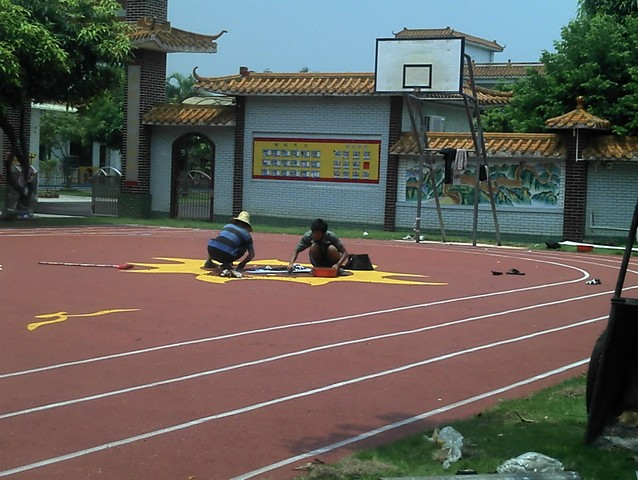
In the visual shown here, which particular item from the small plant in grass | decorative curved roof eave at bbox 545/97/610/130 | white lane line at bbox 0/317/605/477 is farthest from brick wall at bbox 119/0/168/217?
white lane line at bbox 0/317/605/477

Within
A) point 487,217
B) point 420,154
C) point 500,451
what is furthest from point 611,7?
point 500,451

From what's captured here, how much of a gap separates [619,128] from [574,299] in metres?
16.1

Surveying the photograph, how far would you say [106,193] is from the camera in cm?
3628

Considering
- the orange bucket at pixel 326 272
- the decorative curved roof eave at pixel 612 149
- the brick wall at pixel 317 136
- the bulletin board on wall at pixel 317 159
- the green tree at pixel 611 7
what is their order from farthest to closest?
the green tree at pixel 611 7 < the bulletin board on wall at pixel 317 159 < the brick wall at pixel 317 136 < the decorative curved roof eave at pixel 612 149 < the orange bucket at pixel 326 272

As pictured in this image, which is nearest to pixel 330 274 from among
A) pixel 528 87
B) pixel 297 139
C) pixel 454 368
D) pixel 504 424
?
pixel 454 368

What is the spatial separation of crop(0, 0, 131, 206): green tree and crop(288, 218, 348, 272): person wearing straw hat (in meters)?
12.4

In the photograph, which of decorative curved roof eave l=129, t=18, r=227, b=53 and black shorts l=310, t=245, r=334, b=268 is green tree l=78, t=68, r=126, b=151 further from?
black shorts l=310, t=245, r=334, b=268

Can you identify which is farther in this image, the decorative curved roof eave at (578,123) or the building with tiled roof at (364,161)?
the building with tiled roof at (364,161)

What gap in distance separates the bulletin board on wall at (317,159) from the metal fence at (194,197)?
2.10 metres

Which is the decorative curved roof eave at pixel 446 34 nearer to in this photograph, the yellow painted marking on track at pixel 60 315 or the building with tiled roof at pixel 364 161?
the building with tiled roof at pixel 364 161

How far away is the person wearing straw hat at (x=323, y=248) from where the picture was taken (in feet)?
56.3

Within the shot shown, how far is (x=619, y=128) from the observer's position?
30.4 m

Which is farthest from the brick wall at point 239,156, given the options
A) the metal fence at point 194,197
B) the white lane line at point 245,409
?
the white lane line at point 245,409

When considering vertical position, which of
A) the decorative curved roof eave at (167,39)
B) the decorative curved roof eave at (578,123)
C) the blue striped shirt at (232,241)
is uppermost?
the decorative curved roof eave at (167,39)
